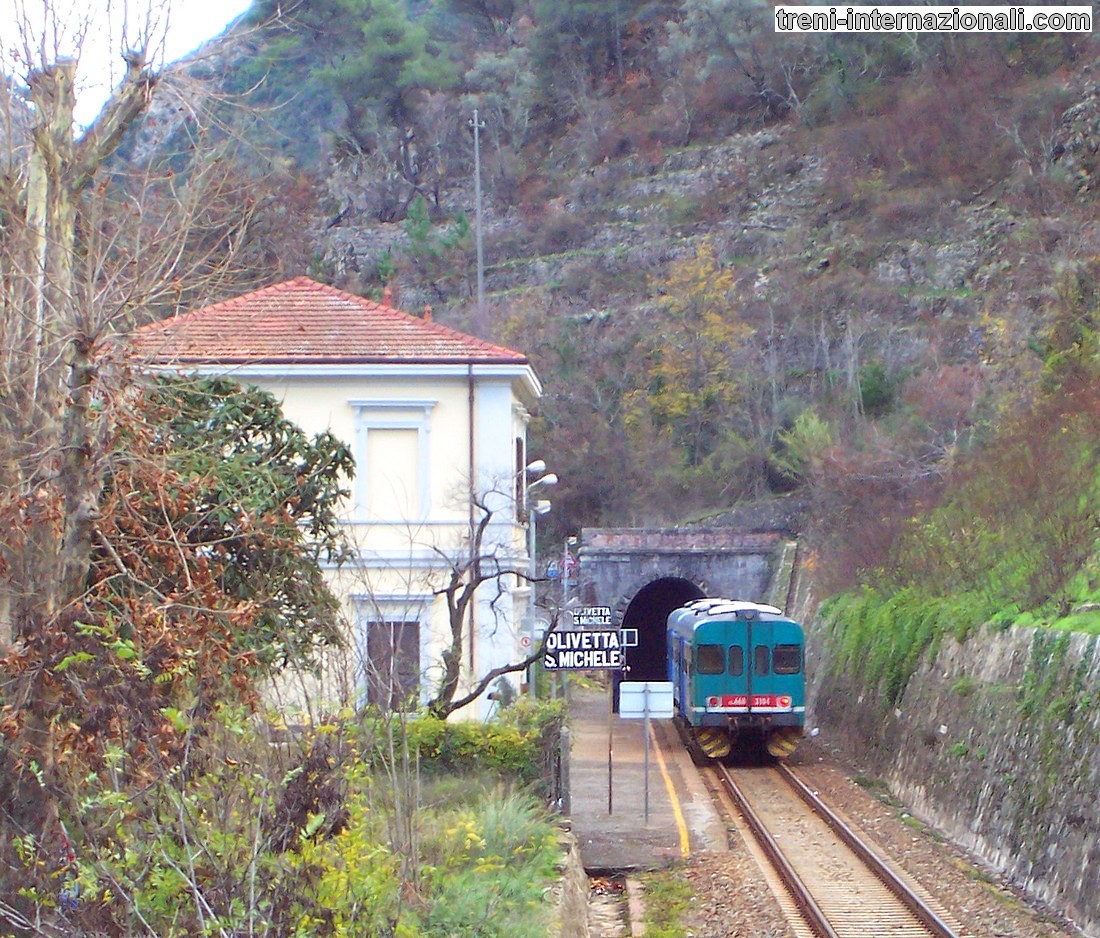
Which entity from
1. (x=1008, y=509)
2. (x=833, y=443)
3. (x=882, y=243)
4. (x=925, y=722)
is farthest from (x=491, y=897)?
(x=882, y=243)

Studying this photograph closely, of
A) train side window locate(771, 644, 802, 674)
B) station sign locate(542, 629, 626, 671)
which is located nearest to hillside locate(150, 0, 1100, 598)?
train side window locate(771, 644, 802, 674)

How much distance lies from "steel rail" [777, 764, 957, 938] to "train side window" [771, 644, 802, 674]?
2741 mm

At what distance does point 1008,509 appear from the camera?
21391 mm

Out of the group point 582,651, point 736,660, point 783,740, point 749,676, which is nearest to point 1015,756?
point 582,651

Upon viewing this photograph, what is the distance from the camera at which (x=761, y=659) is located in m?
25.4

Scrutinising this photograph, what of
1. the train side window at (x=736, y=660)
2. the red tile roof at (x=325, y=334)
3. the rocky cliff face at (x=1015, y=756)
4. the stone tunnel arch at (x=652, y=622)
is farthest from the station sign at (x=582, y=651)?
the stone tunnel arch at (x=652, y=622)

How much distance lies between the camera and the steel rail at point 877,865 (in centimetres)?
1308

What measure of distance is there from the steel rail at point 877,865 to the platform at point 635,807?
4.98 feet

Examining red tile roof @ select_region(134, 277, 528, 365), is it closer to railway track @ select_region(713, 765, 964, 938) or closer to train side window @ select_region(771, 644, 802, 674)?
train side window @ select_region(771, 644, 802, 674)

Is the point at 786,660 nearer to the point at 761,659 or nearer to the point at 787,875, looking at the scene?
the point at 761,659

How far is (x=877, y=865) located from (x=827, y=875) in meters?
0.58

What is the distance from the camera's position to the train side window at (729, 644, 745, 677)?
25.4 meters

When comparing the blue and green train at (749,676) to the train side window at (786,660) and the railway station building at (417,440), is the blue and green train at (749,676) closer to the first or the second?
the train side window at (786,660)

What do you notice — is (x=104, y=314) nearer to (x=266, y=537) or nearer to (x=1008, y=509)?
(x=266, y=537)
